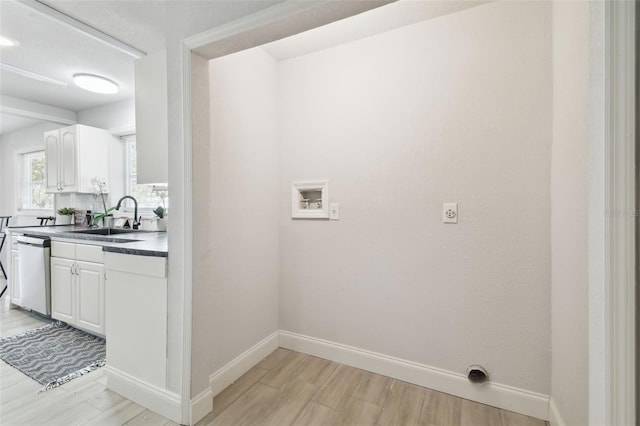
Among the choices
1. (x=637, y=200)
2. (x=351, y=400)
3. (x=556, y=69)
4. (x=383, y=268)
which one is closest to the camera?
(x=637, y=200)

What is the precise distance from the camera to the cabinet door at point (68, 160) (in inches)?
137

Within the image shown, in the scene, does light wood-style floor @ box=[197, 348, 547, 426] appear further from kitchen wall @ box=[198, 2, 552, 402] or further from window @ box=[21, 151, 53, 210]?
window @ box=[21, 151, 53, 210]

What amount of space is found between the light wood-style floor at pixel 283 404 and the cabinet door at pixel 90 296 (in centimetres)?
51

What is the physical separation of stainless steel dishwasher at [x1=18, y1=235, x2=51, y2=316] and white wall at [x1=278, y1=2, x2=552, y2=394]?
7.94 ft

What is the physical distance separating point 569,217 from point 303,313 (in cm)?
184

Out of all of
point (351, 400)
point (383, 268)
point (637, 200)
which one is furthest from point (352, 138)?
point (351, 400)

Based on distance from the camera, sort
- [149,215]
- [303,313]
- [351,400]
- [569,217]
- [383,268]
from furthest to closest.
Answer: [149,215] → [303,313] → [383,268] → [351,400] → [569,217]

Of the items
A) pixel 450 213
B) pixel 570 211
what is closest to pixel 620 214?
pixel 570 211

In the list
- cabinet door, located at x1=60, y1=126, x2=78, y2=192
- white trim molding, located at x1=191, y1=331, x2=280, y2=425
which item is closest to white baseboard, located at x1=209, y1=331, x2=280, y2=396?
white trim molding, located at x1=191, y1=331, x2=280, y2=425

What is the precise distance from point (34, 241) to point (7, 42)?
1.80 m

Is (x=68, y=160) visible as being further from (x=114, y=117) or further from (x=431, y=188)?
(x=431, y=188)

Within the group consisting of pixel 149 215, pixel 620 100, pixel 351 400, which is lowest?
pixel 351 400

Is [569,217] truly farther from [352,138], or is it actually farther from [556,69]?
[352,138]

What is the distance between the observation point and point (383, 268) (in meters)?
2.04
